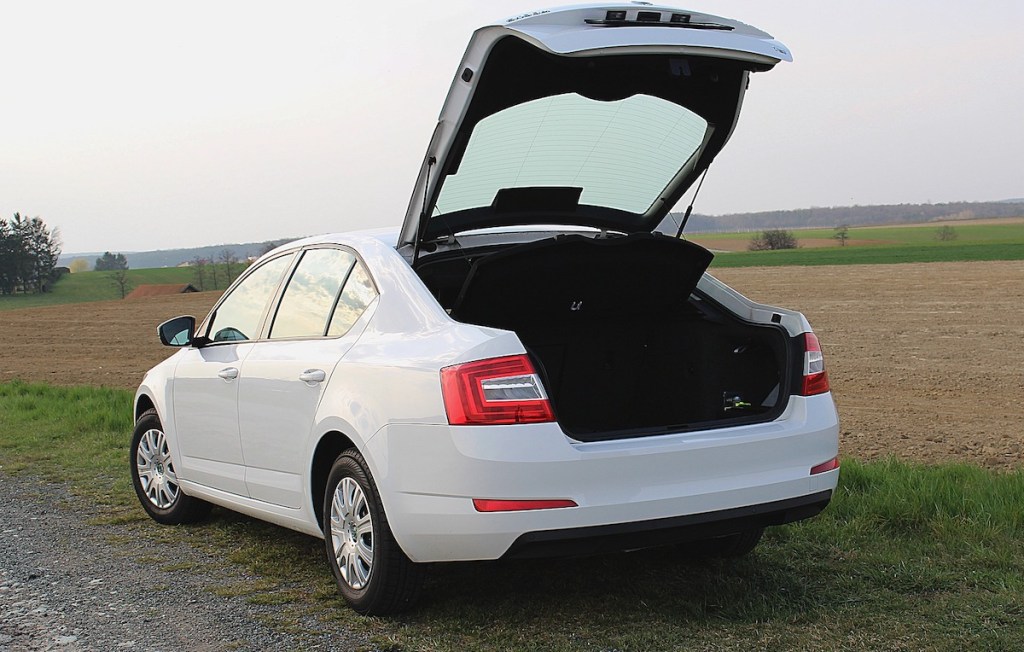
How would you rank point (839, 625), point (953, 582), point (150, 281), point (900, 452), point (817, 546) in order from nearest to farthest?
point (839, 625) → point (953, 582) → point (817, 546) → point (900, 452) → point (150, 281)

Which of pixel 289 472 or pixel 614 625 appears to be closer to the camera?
pixel 614 625

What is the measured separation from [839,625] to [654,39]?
7.57 feet

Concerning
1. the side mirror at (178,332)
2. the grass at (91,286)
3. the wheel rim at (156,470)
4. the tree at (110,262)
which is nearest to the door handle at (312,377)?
the side mirror at (178,332)

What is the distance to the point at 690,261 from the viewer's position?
16.8 ft

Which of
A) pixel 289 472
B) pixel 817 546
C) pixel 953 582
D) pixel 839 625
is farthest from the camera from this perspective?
pixel 817 546

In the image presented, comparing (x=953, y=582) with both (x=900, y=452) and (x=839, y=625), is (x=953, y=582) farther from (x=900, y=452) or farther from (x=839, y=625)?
(x=900, y=452)

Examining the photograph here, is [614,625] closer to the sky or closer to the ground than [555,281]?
closer to the ground

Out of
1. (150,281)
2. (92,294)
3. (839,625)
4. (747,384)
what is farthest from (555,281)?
(150,281)

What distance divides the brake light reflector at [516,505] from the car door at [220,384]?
199cm

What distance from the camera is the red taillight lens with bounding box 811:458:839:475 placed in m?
4.58

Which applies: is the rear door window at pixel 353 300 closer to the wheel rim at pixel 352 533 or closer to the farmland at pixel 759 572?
the wheel rim at pixel 352 533

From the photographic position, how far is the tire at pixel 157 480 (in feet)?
21.8

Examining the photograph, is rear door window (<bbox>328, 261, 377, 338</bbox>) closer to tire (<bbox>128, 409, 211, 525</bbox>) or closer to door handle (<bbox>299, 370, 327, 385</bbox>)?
door handle (<bbox>299, 370, 327, 385</bbox>)

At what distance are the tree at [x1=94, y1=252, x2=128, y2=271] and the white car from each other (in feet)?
385
